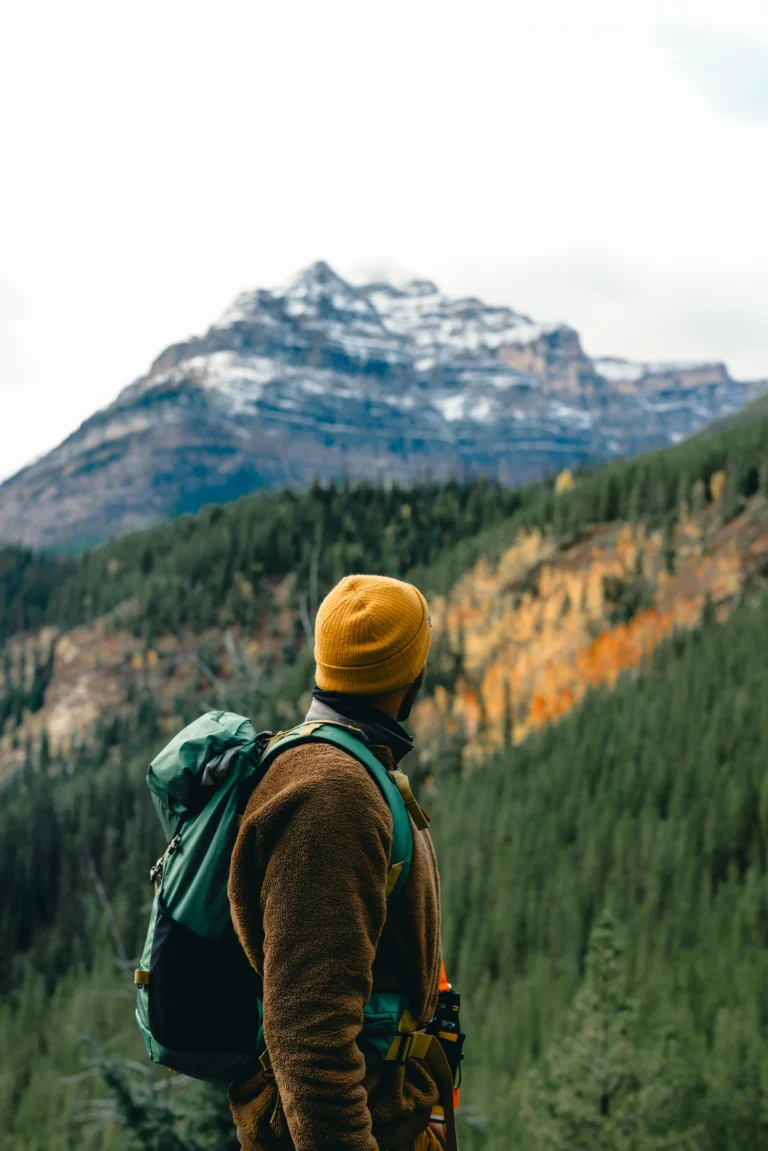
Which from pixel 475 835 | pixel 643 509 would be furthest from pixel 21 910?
pixel 643 509

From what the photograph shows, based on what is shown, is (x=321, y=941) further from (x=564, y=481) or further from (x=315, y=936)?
(x=564, y=481)

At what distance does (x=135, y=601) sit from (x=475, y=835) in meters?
106

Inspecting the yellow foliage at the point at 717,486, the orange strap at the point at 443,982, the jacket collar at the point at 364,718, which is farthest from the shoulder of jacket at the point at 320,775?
the yellow foliage at the point at 717,486

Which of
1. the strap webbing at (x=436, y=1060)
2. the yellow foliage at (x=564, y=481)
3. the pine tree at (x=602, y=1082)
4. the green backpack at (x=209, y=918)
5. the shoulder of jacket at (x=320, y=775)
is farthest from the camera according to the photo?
the yellow foliage at (x=564, y=481)

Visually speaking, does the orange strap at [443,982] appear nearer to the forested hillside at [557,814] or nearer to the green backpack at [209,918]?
the green backpack at [209,918]

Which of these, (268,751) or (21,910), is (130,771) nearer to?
(21,910)

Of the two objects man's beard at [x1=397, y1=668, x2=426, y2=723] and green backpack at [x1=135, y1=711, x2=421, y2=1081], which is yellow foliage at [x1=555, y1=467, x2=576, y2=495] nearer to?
man's beard at [x1=397, y1=668, x2=426, y2=723]

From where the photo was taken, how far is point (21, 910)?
353 feet

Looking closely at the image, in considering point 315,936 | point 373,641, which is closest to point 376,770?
point 373,641

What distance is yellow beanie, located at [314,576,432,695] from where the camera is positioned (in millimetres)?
3871

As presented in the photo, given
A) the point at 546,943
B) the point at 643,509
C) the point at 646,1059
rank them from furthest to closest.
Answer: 1. the point at 643,509
2. the point at 546,943
3. the point at 646,1059

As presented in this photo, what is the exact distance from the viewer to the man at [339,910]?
3.29 metres

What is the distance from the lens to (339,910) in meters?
3.36

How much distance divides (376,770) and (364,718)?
30 centimetres
